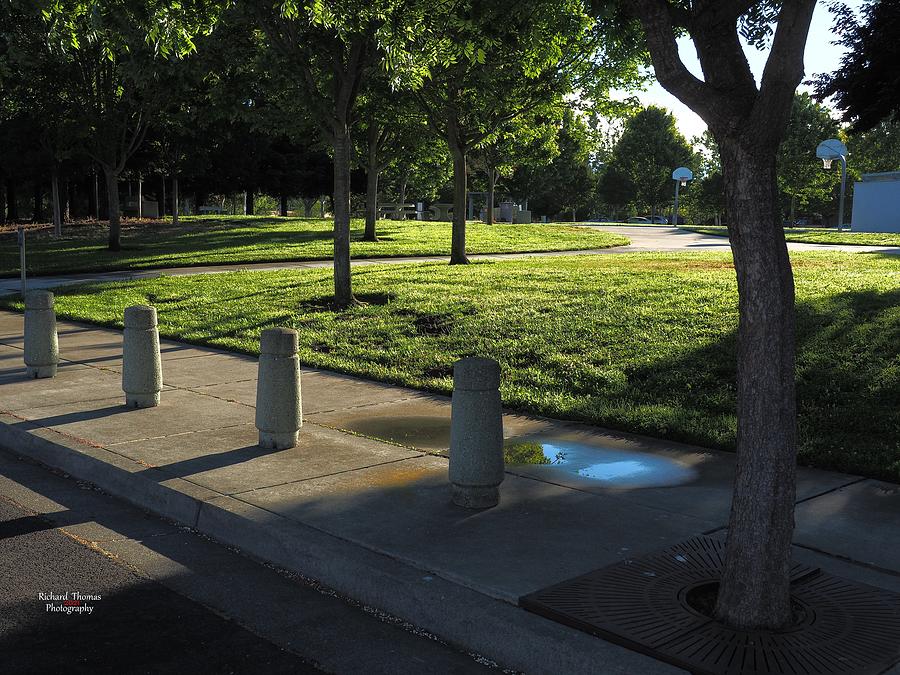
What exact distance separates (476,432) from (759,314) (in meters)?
1.99

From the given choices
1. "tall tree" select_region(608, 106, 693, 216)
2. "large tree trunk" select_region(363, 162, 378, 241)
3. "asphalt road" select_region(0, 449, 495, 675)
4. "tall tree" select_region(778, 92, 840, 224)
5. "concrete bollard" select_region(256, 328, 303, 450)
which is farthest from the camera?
"tall tree" select_region(608, 106, 693, 216)

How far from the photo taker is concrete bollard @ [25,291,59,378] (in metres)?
9.61

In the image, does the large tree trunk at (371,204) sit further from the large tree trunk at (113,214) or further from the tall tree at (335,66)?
the tall tree at (335,66)

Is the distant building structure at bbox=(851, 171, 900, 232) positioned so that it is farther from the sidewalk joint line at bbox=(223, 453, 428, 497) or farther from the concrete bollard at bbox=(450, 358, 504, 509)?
the concrete bollard at bbox=(450, 358, 504, 509)

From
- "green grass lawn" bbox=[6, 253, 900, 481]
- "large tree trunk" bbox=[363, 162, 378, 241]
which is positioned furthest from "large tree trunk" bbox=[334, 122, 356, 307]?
"large tree trunk" bbox=[363, 162, 378, 241]

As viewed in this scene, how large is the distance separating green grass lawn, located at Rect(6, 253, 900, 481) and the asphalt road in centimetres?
386

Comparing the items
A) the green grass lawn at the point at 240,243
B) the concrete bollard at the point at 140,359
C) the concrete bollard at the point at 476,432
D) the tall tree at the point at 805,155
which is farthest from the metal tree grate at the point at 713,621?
the tall tree at the point at 805,155

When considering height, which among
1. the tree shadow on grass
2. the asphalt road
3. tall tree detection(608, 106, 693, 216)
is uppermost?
tall tree detection(608, 106, 693, 216)

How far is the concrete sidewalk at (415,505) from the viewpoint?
433cm

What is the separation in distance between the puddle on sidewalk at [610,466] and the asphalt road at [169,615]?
90.2 inches

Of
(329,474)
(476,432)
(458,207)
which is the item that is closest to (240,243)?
(458,207)

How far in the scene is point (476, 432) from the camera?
5.49m

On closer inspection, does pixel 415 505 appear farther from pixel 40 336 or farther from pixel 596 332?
pixel 596 332

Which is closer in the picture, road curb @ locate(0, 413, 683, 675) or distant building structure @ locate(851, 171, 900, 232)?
road curb @ locate(0, 413, 683, 675)
